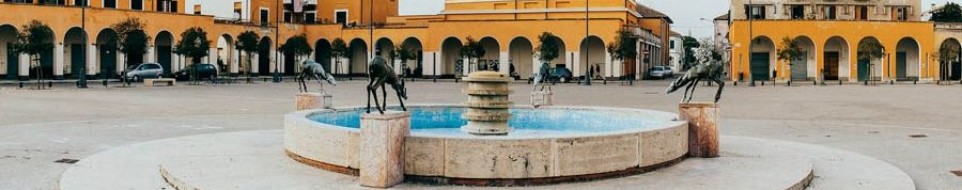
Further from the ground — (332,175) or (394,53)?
(394,53)

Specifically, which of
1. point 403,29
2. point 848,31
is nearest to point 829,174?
point 848,31

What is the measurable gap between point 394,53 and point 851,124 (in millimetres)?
43052

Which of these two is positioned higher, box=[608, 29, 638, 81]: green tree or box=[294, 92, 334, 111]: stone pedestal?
box=[608, 29, 638, 81]: green tree

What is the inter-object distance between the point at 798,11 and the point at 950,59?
1155 cm

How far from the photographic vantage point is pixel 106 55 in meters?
48.7

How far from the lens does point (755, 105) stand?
25078mm

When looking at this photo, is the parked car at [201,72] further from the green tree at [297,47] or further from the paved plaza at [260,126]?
the paved plaza at [260,126]

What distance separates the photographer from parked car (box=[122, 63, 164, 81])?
44.5 m

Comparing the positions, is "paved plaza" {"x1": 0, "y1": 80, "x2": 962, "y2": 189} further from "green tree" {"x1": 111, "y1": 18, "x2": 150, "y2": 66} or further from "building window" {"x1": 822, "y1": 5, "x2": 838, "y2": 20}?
"building window" {"x1": 822, "y1": 5, "x2": 838, "y2": 20}

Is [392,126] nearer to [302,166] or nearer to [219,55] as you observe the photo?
[302,166]

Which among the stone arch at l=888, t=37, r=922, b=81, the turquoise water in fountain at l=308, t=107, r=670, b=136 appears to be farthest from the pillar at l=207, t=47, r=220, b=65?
the stone arch at l=888, t=37, r=922, b=81

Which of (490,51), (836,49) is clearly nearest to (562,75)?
(490,51)

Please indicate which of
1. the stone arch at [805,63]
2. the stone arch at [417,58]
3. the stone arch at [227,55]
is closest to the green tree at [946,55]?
the stone arch at [805,63]

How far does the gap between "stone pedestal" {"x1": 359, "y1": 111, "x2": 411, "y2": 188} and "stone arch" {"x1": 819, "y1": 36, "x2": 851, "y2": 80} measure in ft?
173
